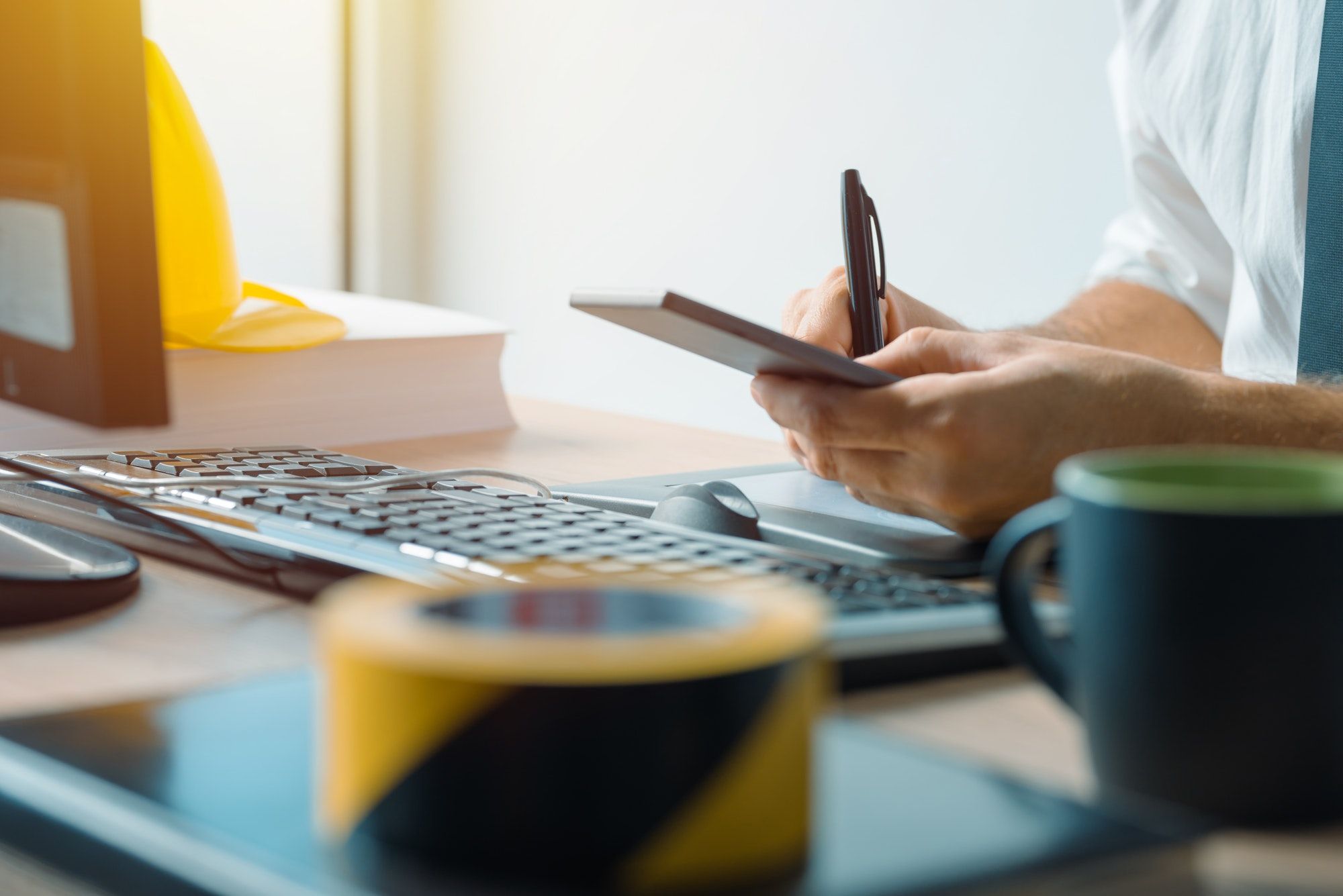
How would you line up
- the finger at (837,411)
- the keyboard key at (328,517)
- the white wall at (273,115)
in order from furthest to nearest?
the white wall at (273,115), the finger at (837,411), the keyboard key at (328,517)

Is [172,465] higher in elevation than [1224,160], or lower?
lower

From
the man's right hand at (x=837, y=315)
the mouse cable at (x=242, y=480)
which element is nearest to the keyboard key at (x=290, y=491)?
the mouse cable at (x=242, y=480)

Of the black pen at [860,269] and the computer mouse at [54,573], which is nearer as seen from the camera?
the computer mouse at [54,573]

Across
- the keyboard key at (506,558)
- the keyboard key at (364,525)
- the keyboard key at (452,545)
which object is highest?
the keyboard key at (506,558)

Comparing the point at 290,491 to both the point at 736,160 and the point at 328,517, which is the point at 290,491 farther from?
the point at 736,160

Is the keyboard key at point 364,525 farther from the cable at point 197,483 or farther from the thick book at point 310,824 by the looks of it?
the thick book at point 310,824

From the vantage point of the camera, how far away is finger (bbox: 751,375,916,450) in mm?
677

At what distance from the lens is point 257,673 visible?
464mm

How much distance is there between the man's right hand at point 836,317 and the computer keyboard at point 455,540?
26 centimetres

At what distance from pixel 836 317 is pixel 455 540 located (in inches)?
17.0

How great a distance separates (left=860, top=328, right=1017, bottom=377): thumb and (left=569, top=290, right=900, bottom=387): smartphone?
0.04m

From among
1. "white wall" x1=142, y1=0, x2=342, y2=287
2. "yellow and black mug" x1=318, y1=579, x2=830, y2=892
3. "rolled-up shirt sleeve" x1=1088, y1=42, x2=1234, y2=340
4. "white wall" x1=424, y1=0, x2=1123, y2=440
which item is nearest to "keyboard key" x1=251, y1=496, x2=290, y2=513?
"yellow and black mug" x1=318, y1=579, x2=830, y2=892

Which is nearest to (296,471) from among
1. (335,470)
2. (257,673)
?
(335,470)

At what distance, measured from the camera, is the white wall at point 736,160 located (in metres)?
1.86
